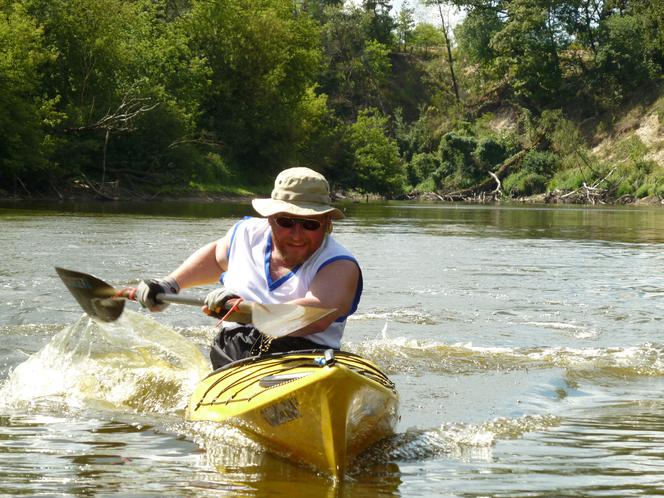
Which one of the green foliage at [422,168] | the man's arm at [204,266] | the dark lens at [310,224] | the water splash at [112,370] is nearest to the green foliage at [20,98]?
the water splash at [112,370]

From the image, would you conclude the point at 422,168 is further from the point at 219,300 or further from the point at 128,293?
the point at 219,300

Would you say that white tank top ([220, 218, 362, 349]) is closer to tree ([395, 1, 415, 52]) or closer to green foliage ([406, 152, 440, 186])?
green foliage ([406, 152, 440, 186])

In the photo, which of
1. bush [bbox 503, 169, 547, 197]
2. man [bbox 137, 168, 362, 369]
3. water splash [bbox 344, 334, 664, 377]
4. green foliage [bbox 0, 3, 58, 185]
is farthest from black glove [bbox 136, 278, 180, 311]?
bush [bbox 503, 169, 547, 197]

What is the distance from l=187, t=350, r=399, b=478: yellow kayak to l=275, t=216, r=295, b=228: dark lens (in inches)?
27.8

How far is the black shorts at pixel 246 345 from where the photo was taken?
6.42 meters

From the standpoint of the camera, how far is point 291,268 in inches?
250

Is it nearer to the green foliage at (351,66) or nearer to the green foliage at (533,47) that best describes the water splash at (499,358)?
the green foliage at (533,47)

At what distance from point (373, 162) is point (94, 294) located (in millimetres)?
58337

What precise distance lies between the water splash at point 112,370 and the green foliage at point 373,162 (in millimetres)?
53982

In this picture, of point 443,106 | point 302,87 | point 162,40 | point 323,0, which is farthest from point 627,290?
point 323,0

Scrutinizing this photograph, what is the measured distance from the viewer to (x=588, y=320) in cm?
1267

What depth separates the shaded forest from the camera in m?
44.3

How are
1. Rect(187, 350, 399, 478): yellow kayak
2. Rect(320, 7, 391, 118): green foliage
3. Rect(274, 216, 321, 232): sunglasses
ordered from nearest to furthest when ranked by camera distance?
1. Rect(187, 350, 399, 478): yellow kayak
2. Rect(274, 216, 321, 232): sunglasses
3. Rect(320, 7, 391, 118): green foliage

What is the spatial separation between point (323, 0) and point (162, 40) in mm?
57140
